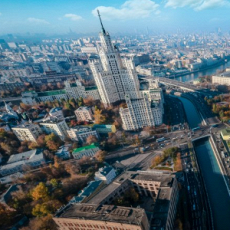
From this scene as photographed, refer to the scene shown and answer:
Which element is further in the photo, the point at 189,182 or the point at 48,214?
the point at 189,182

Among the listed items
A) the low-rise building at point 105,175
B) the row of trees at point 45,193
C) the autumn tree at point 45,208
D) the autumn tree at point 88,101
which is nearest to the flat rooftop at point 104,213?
the autumn tree at point 45,208

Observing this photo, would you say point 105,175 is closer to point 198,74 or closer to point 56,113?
point 56,113

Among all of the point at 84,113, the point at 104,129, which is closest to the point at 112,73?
the point at 84,113

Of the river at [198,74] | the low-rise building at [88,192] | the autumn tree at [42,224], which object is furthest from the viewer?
the river at [198,74]

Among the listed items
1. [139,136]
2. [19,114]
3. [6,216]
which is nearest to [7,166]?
[6,216]

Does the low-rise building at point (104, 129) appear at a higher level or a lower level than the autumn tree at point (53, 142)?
lower

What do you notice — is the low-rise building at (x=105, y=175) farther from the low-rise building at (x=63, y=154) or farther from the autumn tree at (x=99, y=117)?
the autumn tree at (x=99, y=117)

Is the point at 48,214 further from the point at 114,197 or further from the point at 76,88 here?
the point at 76,88
